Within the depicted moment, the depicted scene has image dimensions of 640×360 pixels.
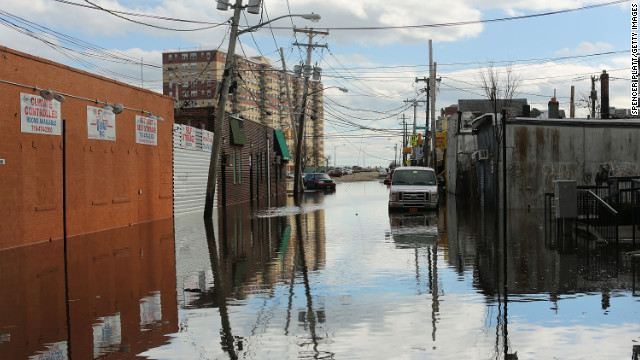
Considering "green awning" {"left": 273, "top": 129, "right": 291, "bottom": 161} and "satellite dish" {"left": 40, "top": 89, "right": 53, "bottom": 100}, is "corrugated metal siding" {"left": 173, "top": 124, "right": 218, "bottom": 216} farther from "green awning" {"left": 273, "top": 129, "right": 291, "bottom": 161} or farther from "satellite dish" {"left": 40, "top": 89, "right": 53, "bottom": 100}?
"green awning" {"left": 273, "top": 129, "right": 291, "bottom": 161}

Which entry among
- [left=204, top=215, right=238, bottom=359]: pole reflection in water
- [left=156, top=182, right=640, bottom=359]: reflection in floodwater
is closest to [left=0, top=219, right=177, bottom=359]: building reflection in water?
[left=156, top=182, right=640, bottom=359]: reflection in floodwater

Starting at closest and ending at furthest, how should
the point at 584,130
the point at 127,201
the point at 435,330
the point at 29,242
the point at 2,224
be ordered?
the point at 435,330 → the point at 2,224 → the point at 29,242 → the point at 127,201 → the point at 584,130

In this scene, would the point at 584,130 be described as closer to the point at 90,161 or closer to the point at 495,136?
the point at 495,136

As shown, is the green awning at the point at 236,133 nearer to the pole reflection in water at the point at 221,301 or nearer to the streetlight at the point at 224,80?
the streetlight at the point at 224,80

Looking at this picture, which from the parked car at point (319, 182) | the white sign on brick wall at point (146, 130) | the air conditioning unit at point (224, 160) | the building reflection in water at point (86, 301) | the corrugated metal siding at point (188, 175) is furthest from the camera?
the parked car at point (319, 182)

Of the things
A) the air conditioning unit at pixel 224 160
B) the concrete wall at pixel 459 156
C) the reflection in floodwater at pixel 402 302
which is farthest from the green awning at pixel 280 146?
the reflection in floodwater at pixel 402 302

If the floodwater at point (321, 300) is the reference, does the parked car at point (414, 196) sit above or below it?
above

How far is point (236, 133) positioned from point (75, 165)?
19050 millimetres

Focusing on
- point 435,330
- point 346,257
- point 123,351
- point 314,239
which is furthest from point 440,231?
point 123,351

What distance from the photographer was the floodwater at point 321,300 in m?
6.71

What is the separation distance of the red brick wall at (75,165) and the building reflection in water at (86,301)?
1.56m

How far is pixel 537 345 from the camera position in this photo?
666 cm

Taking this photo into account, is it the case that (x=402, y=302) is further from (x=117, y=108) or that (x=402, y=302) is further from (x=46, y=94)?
(x=117, y=108)

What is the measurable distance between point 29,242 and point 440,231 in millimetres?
Result: 11098
